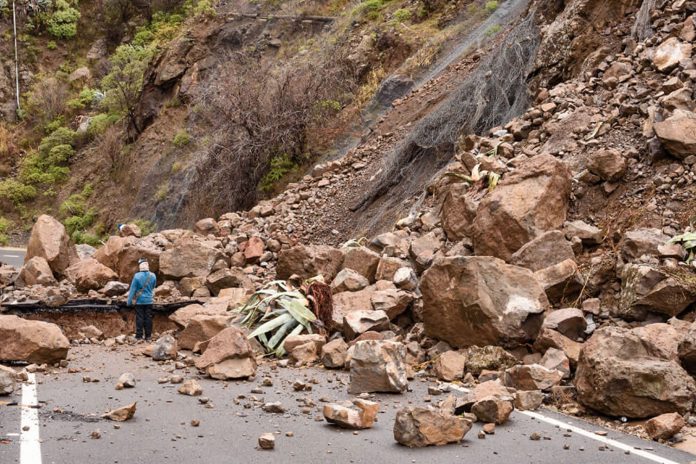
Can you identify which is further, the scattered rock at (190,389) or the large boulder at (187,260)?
the large boulder at (187,260)

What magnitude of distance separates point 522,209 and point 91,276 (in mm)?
7408

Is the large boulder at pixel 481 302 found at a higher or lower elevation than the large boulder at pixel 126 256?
higher

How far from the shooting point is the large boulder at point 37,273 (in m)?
14.5

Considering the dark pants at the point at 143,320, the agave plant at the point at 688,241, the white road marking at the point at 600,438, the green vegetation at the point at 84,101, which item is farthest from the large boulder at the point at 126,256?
the green vegetation at the point at 84,101

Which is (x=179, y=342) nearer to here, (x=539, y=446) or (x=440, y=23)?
(x=539, y=446)

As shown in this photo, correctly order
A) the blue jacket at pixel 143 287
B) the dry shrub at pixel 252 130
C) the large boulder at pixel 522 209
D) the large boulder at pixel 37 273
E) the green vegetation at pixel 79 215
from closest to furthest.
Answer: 1. the large boulder at pixel 522 209
2. the blue jacket at pixel 143 287
3. the large boulder at pixel 37 273
4. the dry shrub at pixel 252 130
5. the green vegetation at pixel 79 215

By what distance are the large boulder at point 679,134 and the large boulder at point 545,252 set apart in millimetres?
1856

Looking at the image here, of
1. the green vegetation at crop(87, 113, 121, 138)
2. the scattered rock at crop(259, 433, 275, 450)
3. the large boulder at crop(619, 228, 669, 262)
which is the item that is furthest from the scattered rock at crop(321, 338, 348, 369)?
the green vegetation at crop(87, 113, 121, 138)

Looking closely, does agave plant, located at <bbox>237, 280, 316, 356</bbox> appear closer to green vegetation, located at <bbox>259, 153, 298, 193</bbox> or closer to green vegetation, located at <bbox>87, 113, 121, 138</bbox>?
green vegetation, located at <bbox>259, 153, 298, 193</bbox>

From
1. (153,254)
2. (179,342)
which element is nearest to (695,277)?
(179,342)

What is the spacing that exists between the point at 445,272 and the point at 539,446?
3.25m

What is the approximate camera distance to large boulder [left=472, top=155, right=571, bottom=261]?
1055 cm

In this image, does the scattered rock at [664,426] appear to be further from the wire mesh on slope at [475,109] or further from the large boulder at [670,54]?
the wire mesh on slope at [475,109]

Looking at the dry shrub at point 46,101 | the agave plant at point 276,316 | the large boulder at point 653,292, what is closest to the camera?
the large boulder at point 653,292
